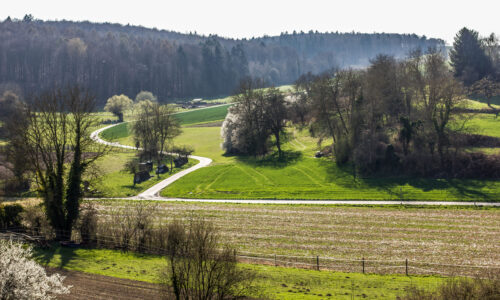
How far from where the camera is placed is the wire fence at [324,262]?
29266 millimetres

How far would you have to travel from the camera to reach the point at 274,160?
73062 mm

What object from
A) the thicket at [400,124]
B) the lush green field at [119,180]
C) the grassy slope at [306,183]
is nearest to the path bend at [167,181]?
the lush green field at [119,180]

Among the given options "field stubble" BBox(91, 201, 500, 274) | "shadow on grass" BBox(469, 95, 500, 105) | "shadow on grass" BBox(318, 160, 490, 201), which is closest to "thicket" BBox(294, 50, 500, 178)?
"shadow on grass" BBox(318, 160, 490, 201)

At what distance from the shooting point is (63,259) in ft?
109

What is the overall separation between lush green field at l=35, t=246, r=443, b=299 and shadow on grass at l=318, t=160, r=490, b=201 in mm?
23628

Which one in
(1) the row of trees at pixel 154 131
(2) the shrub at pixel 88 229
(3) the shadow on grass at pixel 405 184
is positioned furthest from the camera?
(1) the row of trees at pixel 154 131

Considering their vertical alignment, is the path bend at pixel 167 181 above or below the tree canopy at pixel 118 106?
below

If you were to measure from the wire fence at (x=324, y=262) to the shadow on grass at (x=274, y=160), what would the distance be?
117ft

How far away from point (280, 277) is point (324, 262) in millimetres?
5668

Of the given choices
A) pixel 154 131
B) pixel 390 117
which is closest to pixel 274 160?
pixel 390 117

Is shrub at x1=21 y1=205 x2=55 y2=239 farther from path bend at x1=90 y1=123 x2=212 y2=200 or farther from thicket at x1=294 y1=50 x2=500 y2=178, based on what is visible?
thicket at x1=294 y1=50 x2=500 y2=178

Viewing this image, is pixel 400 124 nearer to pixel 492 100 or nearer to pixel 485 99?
pixel 492 100

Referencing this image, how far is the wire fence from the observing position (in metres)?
29.3

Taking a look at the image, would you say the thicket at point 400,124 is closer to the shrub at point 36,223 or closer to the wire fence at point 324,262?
the wire fence at point 324,262
